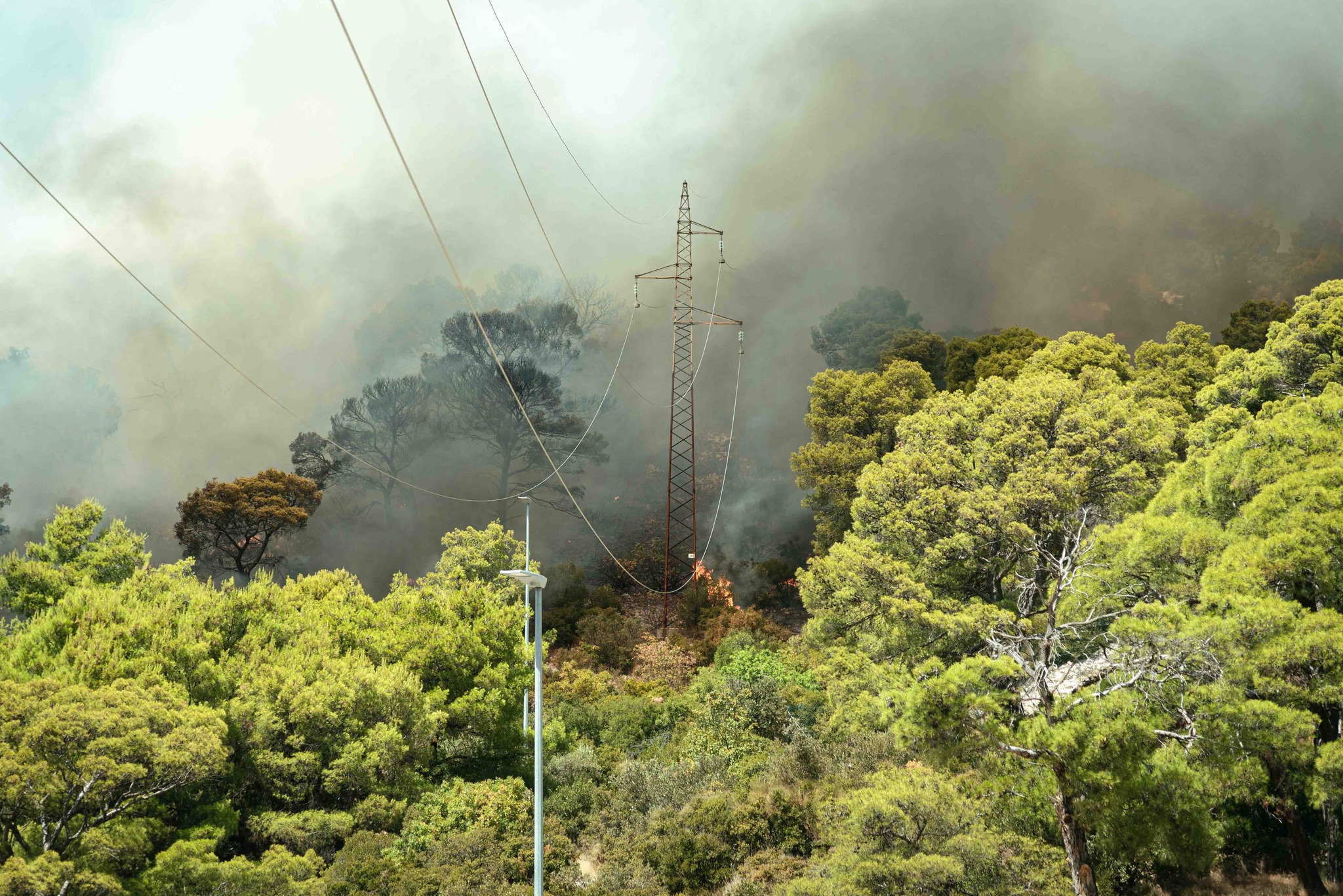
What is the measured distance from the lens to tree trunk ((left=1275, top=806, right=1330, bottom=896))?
43.8 feet

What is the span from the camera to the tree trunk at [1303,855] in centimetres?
1336

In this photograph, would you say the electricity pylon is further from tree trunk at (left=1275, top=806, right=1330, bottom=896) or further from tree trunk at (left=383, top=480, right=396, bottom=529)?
tree trunk at (left=1275, top=806, right=1330, bottom=896)

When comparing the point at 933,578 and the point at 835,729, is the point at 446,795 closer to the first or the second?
the point at 835,729

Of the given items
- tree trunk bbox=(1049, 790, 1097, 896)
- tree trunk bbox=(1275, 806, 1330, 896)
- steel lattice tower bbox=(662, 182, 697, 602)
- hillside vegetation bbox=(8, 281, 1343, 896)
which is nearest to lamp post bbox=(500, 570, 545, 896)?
hillside vegetation bbox=(8, 281, 1343, 896)

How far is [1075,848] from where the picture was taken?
12945 millimetres

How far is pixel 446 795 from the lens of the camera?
17.6 metres

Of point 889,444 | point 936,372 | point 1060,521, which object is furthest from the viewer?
point 936,372

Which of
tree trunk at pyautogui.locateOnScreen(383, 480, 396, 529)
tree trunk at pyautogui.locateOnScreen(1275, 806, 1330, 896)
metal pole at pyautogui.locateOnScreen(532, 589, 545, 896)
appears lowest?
tree trunk at pyautogui.locateOnScreen(1275, 806, 1330, 896)

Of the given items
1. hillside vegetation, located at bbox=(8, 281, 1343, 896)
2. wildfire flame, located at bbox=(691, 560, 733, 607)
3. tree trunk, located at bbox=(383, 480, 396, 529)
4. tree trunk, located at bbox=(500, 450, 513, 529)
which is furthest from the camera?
tree trunk, located at bbox=(500, 450, 513, 529)

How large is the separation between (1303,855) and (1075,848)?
4.11m

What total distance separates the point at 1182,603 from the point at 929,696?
412 centimetres

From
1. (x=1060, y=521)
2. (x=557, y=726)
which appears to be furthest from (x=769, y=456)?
(x=1060, y=521)

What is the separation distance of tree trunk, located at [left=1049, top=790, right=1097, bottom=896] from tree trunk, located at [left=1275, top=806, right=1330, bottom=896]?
11.3 feet

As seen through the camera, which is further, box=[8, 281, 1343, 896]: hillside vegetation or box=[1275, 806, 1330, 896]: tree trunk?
box=[1275, 806, 1330, 896]: tree trunk
